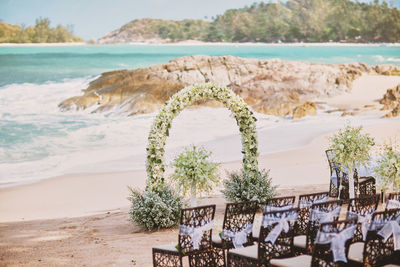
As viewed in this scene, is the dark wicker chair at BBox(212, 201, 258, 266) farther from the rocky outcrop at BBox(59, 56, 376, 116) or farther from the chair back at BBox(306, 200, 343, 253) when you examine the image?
the rocky outcrop at BBox(59, 56, 376, 116)

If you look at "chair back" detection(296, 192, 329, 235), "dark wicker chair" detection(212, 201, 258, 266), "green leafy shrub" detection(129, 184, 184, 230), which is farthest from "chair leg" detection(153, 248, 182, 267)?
"green leafy shrub" detection(129, 184, 184, 230)

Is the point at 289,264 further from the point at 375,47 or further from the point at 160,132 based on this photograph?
the point at 375,47

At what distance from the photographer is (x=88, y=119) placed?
29172mm

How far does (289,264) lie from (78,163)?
15.9 meters

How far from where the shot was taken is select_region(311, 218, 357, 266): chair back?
484cm

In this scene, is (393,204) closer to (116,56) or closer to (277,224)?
(277,224)

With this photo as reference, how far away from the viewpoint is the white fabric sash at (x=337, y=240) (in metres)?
4.86

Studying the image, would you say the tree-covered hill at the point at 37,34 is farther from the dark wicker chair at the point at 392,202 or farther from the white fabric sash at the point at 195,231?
the dark wicker chair at the point at 392,202

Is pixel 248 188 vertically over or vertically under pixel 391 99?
under

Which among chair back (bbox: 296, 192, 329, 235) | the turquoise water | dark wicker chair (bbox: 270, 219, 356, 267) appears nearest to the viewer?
dark wicker chair (bbox: 270, 219, 356, 267)

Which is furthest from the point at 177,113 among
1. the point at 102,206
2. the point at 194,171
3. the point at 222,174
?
the point at 222,174

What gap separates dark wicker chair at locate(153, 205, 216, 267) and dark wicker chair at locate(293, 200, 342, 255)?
37.8 inches

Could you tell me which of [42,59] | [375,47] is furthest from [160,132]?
[42,59]

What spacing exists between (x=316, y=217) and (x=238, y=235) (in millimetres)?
956
